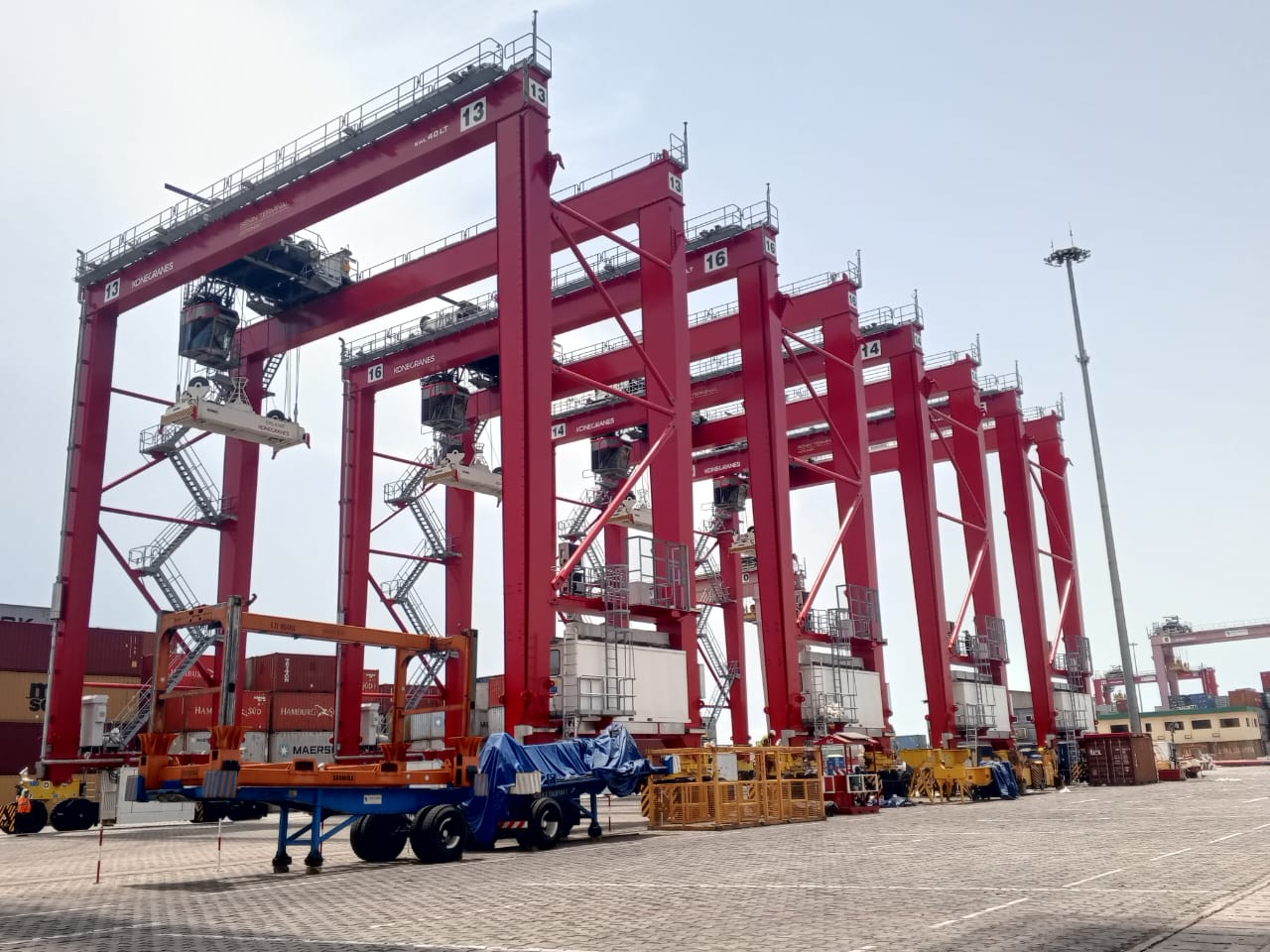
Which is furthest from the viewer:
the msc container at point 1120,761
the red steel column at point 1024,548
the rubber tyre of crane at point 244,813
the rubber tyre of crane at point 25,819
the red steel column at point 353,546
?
the red steel column at point 1024,548

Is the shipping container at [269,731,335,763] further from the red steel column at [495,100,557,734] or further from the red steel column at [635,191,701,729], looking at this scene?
the red steel column at [495,100,557,734]

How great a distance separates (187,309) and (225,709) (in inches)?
773

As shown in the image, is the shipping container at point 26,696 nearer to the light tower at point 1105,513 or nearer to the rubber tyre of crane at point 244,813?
the rubber tyre of crane at point 244,813

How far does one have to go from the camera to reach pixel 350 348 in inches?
1385

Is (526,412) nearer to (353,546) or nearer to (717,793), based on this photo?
(717,793)

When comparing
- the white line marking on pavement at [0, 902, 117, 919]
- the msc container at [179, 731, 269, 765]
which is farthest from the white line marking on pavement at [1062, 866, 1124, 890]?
the msc container at [179, 731, 269, 765]

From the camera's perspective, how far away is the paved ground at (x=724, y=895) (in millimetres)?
7367

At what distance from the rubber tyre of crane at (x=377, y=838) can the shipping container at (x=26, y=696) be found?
21.7 meters

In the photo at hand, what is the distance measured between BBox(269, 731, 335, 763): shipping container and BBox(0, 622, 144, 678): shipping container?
19.3ft

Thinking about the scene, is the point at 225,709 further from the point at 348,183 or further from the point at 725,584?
the point at 725,584

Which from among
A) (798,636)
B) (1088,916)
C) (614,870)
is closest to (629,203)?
(798,636)

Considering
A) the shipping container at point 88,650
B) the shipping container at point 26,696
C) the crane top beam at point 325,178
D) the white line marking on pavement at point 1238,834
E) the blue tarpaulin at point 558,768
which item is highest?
the crane top beam at point 325,178

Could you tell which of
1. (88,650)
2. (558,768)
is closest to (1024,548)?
(558,768)

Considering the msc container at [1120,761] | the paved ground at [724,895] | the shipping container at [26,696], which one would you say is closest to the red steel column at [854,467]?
the msc container at [1120,761]
